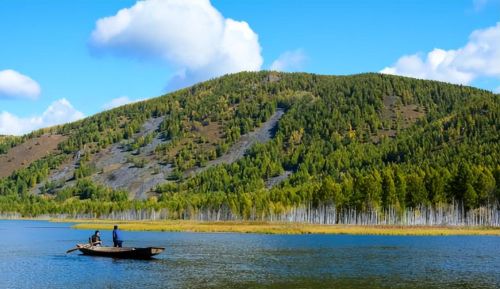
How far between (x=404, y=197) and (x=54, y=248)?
107 metres

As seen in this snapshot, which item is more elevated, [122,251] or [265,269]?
[122,251]

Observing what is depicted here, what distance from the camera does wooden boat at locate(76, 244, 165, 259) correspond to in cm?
7969

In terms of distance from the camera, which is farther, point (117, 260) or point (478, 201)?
point (478, 201)

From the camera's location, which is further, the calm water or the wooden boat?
the wooden boat

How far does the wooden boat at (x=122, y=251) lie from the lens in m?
79.7

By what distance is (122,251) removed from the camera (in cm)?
8131

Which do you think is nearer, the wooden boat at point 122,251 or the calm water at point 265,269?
the calm water at point 265,269

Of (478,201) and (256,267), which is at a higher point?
(478,201)

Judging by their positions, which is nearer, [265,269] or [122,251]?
[265,269]

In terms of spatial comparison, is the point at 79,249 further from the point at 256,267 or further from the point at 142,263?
the point at 256,267

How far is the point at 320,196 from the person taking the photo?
196 m

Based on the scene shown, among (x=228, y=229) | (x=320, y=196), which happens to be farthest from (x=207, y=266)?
(x=320, y=196)

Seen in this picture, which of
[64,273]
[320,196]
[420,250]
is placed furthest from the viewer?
[320,196]

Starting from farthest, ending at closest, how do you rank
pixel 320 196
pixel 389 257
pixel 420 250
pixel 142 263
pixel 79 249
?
pixel 320 196 → pixel 420 250 → pixel 79 249 → pixel 389 257 → pixel 142 263
